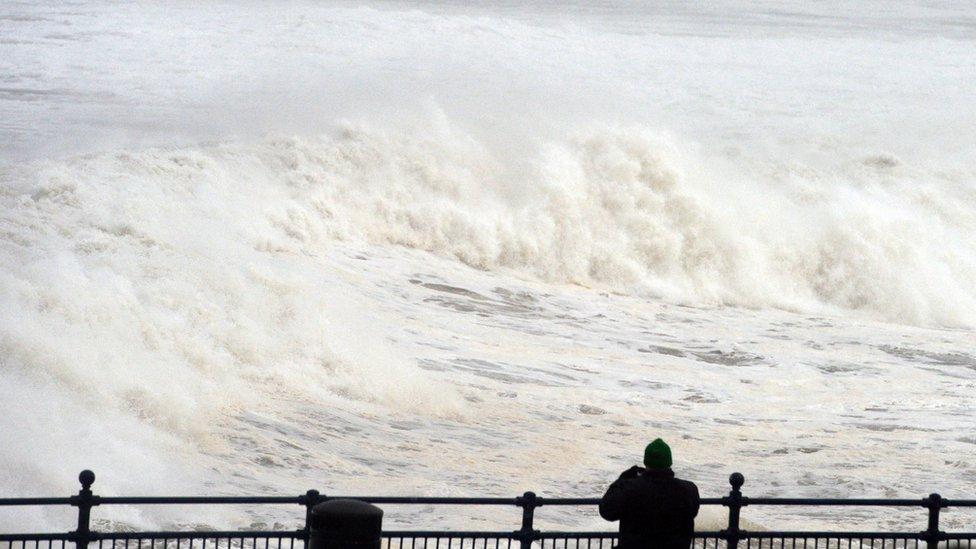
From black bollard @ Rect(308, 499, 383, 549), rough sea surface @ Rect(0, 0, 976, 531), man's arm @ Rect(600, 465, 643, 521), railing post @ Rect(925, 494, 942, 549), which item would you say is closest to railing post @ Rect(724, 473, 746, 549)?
railing post @ Rect(925, 494, 942, 549)

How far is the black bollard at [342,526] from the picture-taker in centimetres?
596

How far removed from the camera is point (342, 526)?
597 cm

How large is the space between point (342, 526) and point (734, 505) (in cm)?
215

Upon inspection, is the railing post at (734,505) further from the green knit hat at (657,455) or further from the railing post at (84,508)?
the railing post at (84,508)

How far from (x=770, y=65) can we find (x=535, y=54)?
31.3 ft

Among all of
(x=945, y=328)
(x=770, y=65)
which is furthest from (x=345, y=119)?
(x=770, y=65)

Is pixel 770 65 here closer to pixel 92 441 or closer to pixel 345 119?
pixel 345 119

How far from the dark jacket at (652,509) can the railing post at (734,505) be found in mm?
1153

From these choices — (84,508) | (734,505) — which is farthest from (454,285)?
(84,508)

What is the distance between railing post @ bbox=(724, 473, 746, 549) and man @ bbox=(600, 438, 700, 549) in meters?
1.16

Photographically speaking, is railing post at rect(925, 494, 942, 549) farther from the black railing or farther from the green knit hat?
the green knit hat

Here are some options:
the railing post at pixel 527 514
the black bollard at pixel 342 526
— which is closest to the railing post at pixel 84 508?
the black bollard at pixel 342 526

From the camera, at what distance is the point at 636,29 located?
58062mm

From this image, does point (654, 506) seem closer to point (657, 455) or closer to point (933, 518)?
point (657, 455)
